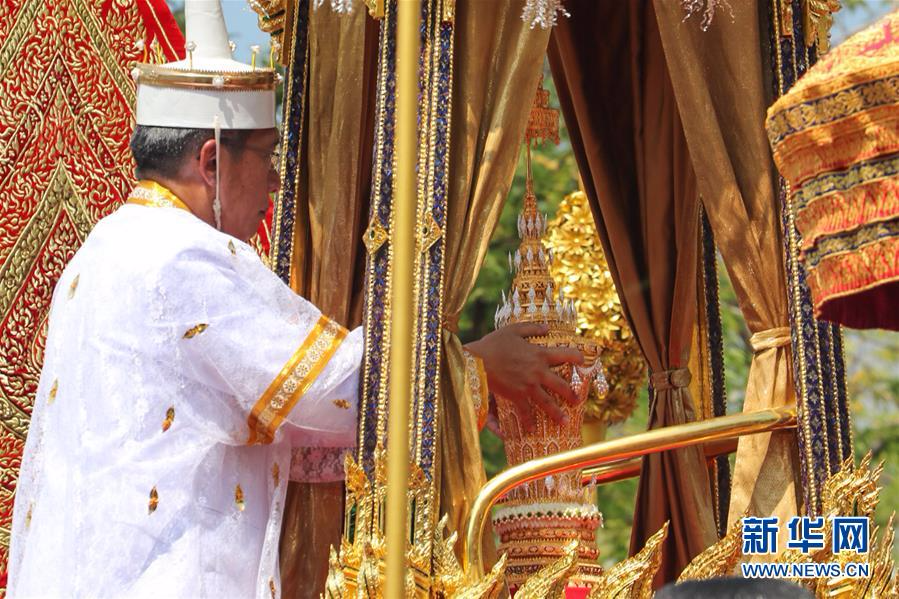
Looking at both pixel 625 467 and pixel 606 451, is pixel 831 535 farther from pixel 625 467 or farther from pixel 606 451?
pixel 625 467

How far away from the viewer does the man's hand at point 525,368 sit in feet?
22.2

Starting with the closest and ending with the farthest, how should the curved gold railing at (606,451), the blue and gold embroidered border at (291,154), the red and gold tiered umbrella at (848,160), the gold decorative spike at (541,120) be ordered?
the red and gold tiered umbrella at (848,160)
the curved gold railing at (606,451)
the blue and gold embroidered border at (291,154)
the gold decorative spike at (541,120)

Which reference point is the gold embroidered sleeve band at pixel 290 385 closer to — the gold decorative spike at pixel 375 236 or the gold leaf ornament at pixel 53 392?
the gold decorative spike at pixel 375 236

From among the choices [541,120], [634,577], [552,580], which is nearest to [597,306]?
[541,120]

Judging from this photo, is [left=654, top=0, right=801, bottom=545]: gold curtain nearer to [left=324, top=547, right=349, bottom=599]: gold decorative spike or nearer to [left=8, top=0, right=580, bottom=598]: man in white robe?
[left=8, top=0, right=580, bottom=598]: man in white robe

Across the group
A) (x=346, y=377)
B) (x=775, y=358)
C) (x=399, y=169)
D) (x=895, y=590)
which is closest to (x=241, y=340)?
(x=346, y=377)

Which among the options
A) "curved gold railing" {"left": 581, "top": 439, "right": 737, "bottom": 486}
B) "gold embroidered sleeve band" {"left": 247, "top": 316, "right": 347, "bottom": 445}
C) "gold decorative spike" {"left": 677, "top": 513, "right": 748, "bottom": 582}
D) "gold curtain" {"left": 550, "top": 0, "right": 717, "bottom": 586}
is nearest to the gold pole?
"gold embroidered sleeve band" {"left": 247, "top": 316, "right": 347, "bottom": 445}

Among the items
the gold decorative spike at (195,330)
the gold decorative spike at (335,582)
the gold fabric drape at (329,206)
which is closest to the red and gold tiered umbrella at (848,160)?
the gold decorative spike at (335,582)

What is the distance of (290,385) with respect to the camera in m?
6.29

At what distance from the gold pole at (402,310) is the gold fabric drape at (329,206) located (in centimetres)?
173

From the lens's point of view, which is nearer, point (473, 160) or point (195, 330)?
point (195, 330)

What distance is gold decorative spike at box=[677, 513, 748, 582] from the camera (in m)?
6.42

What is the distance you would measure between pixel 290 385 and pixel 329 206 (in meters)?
0.97

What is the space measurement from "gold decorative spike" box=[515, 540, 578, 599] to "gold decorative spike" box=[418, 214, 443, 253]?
1082 millimetres
